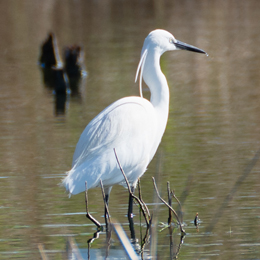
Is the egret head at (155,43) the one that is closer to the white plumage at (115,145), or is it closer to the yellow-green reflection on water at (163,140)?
the white plumage at (115,145)

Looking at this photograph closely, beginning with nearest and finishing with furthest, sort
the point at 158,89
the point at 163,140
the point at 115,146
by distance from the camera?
the point at 115,146 < the point at 158,89 < the point at 163,140

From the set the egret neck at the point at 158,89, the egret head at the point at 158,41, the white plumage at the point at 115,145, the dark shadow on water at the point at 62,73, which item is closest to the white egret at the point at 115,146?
the white plumage at the point at 115,145

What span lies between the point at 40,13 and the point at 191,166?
2659cm

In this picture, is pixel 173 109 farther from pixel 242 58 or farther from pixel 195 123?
pixel 242 58

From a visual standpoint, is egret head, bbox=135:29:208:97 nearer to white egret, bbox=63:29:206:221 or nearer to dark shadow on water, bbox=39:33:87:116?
white egret, bbox=63:29:206:221

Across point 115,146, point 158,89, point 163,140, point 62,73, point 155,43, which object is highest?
point 155,43

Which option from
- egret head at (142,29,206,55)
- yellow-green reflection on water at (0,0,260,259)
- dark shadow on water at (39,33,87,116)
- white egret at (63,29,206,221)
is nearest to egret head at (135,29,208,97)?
egret head at (142,29,206,55)

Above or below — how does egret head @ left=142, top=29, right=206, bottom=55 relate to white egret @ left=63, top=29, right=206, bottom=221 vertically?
above

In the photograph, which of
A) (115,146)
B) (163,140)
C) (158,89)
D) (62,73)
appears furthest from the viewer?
(62,73)

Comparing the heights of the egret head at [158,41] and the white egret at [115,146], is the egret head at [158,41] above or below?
above

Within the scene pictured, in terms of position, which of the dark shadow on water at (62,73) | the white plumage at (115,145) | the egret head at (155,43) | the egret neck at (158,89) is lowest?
the dark shadow on water at (62,73)

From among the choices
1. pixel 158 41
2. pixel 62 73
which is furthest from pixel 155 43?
pixel 62 73

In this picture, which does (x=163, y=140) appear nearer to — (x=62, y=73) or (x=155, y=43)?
(x=155, y=43)

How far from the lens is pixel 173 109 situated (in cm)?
1028
